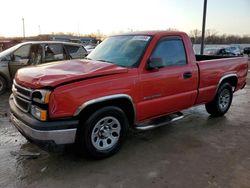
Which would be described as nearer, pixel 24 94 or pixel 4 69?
pixel 24 94

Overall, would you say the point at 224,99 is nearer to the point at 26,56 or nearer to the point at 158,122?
the point at 158,122

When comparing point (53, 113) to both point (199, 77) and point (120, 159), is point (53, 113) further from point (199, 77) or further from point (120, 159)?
point (199, 77)

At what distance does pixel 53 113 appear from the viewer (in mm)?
3943

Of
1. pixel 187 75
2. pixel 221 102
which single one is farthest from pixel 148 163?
pixel 221 102

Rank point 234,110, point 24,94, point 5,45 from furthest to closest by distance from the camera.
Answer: point 5,45
point 234,110
point 24,94

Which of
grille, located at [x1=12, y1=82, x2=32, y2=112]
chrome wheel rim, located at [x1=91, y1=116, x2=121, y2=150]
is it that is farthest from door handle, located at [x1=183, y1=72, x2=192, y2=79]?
grille, located at [x1=12, y1=82, x2=32, y2=112]

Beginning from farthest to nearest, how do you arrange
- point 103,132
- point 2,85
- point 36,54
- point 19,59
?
point 36,54
point 19,59
point 2,85
point 103,132

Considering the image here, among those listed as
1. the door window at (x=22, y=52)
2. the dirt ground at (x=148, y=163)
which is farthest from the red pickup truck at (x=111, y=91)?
the door window at (x=22, y=52)

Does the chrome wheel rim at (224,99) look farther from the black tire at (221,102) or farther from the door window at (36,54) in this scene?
the door window at (36,54)

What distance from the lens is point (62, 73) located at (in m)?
4.28

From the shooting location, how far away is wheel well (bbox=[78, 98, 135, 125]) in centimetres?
429

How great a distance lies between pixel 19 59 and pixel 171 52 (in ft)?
20.3

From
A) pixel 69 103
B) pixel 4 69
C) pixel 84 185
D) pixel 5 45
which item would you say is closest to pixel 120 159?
pixel 84 185

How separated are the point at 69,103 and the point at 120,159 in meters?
1.27
